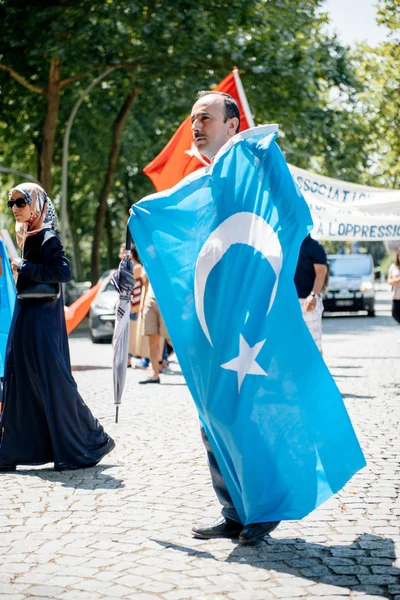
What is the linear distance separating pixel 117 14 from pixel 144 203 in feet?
63.4

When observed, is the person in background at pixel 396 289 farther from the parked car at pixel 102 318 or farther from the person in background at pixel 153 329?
the parked car at pixel 102 318

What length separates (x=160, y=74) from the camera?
25297 millimetres

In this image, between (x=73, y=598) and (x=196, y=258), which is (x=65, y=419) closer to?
(x=196, y=258)

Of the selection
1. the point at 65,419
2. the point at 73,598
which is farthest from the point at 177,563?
the point at 65,419

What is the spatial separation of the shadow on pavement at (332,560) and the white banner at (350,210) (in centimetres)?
723

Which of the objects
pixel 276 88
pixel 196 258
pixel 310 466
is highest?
pixel 276 88

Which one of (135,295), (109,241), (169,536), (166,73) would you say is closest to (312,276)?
(135,295)

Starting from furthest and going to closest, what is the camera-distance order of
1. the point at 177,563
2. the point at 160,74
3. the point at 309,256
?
the point at 160,74
the point at 309,256
the point at 177,563

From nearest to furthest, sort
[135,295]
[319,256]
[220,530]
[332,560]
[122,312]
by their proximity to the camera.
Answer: [332,560]
[220,530]
[122,312]
[319,256]
[135,295]

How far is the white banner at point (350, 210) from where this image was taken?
11680mm

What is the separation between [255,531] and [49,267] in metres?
2.79

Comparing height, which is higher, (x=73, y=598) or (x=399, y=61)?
(x=399, y=61)

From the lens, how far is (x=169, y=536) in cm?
488

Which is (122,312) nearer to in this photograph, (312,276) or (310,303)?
(310,303)
